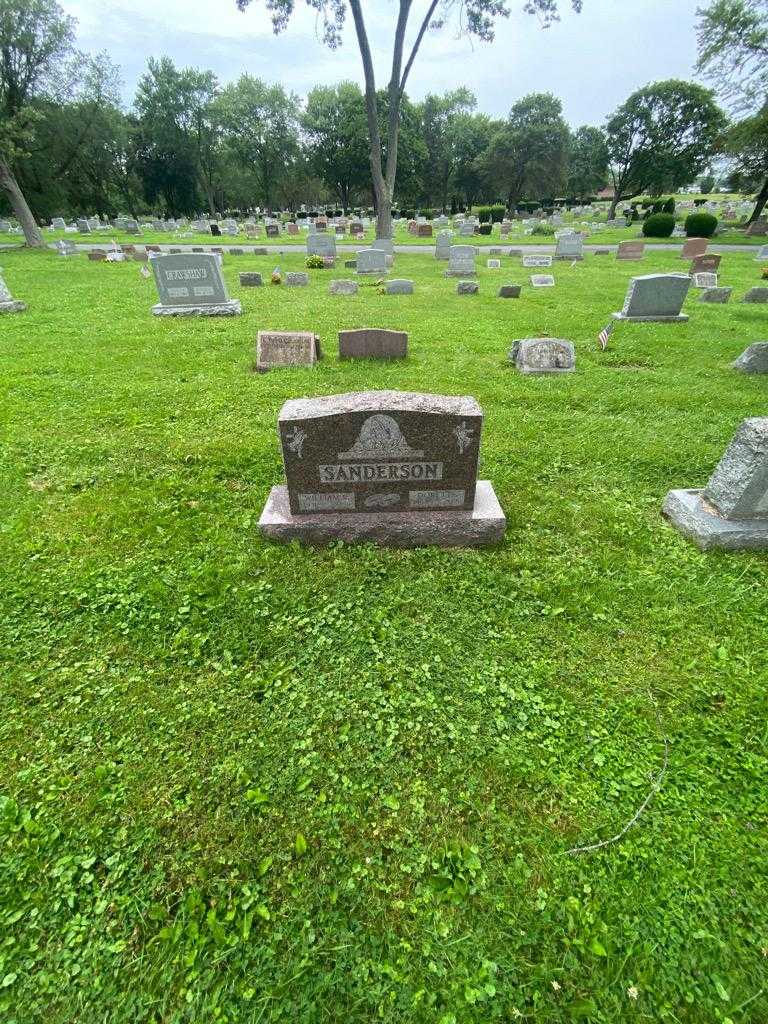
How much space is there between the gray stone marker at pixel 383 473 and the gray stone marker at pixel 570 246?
852 inches

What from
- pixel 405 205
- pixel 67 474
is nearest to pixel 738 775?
pixel 67 474

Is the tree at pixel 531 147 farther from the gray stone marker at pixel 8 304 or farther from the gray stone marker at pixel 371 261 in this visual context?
the gray stone marker at pixel 8 304

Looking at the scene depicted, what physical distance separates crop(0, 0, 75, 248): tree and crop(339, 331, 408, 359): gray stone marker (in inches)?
934

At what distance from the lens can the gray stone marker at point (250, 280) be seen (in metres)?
14.7

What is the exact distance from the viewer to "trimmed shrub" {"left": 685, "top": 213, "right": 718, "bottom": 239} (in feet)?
92.4

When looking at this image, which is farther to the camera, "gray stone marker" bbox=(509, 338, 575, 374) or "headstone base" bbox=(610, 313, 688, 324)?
"headstone base" bbox=(610, 313, 688, 324)

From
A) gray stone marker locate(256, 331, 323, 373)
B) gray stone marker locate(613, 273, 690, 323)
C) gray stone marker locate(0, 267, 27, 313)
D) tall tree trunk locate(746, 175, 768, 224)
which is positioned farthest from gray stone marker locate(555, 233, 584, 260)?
gray stone marker locate(0, 267, 27, 313)

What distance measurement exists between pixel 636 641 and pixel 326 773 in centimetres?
212

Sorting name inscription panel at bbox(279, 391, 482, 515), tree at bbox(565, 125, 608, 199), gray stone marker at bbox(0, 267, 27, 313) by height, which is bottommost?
gray stone marker at bbox(0, 267, 27, 313)

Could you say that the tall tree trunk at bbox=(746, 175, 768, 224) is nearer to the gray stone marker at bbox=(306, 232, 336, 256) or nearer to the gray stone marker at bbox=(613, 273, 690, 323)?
the gray stone marker at bbox=(306, 232, 336, 256)

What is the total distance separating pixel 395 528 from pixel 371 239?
110ft

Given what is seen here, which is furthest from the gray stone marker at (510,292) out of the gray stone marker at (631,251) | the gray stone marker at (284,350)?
the gray stone marker at (631,251)

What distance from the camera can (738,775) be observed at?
2.39 meters

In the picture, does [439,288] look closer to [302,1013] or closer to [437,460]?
[437,460]
